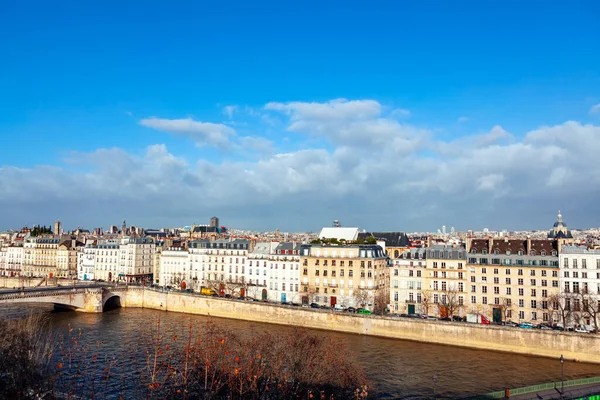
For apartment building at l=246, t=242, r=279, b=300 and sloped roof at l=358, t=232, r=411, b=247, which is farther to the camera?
sloped roof at l=358, t=232, r=411, b=247

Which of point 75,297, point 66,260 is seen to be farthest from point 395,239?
point 66,260

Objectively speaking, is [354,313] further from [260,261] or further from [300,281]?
[260,261]

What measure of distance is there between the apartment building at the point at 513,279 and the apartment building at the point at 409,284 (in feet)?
22.6

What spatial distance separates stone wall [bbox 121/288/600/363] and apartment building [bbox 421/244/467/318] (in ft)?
23.4

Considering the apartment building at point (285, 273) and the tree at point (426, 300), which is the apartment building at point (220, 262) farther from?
the tree at point (426, 300)

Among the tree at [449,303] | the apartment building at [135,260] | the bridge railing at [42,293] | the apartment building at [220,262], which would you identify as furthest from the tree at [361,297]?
the apartment building at [135,260]

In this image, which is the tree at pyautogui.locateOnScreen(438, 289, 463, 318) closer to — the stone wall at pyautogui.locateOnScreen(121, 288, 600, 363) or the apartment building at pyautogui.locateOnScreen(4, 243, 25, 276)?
the stone wall at pyautogui.locateOnScreen(121, 288, 600, 363)

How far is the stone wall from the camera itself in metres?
55.7

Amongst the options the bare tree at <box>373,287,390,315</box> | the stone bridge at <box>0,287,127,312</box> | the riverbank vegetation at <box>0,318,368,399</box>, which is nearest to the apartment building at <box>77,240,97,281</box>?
the stone bridge at <box>0,287,127,312</box>

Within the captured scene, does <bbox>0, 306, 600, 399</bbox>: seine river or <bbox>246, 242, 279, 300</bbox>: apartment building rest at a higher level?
<bbox>246, 242, 279, 300</bbox>: apartment building

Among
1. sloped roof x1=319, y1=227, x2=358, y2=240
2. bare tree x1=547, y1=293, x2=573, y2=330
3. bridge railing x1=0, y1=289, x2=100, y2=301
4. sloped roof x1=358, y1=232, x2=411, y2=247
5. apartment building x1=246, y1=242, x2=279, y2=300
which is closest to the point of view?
bare tree x1=547, y1=293, x2=573, y2=330

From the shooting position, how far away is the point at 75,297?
274 feet

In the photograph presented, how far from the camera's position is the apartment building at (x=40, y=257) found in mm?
132375

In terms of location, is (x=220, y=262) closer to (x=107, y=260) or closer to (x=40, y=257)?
(x=107, y=260)
